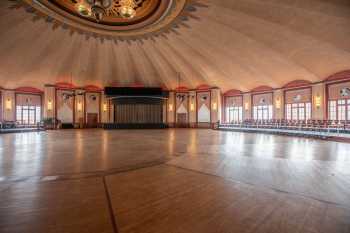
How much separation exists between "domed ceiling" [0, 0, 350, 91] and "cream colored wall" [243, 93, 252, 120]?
103 centimetres

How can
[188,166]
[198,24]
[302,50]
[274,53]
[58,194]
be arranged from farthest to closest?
[274,53], [302,50], [198,24], [188,166], [58,194]

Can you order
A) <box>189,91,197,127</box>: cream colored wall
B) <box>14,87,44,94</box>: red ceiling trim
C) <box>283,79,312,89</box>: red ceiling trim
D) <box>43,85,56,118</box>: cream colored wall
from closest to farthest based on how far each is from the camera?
<box>283,79,312,89</box>: red ceiling trim < <box>14,87,44,94</box>: red ceiling trim < <box>43,85,56,118</box>: cream colored wall < <box>189,91,197,127</box>: cream colored wall

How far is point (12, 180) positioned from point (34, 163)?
1.21m

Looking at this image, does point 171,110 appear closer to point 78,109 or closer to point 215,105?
point 215,105

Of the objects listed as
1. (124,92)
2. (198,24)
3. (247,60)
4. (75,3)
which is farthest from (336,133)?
(124,92)

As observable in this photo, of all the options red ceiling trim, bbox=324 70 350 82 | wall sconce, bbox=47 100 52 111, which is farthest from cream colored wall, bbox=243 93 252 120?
wall sconce, bbox=47 100 52 111

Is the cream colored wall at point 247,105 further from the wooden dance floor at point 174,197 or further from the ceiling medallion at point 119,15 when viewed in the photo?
the wooden dance floor at point 174,197

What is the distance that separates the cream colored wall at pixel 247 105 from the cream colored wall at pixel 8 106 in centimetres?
2364

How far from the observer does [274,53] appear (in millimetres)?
10977

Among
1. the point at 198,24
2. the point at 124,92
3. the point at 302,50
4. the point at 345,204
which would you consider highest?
the point at 198,24

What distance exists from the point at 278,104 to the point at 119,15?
585 inches

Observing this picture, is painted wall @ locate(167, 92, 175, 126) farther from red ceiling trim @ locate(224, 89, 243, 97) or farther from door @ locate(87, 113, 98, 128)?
door @ locate(87, 113, 98, 128)

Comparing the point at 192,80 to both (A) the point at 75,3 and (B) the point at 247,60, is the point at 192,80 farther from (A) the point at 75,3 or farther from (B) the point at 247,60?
(A) the point at 75,3

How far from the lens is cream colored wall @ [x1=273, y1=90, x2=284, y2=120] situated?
15.1 m
